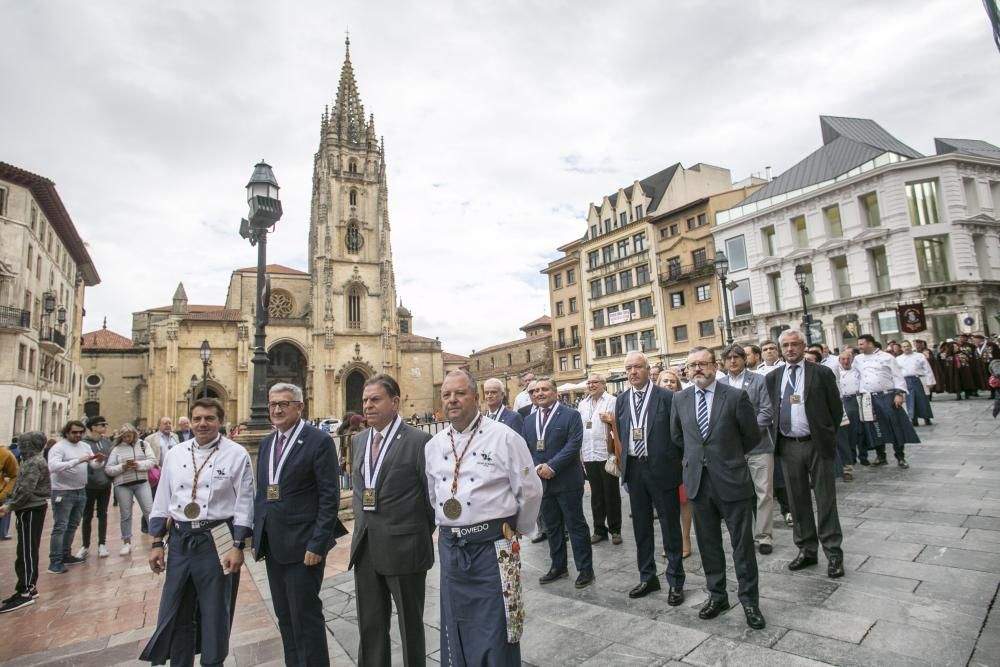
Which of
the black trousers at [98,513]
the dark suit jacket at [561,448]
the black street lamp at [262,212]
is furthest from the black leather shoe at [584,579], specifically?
the black trousers at [98,513]

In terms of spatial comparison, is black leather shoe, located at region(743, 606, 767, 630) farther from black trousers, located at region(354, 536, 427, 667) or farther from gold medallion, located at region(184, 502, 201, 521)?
gold medallion, located at region(184, 502, 201, 521)

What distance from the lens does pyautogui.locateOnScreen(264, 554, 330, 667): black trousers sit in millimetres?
3342

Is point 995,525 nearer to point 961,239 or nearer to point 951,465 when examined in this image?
point 951,465

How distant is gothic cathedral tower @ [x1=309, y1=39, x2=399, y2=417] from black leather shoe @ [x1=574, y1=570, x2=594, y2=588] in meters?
40.5

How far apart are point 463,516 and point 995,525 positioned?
562 cm

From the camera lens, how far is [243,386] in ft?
139

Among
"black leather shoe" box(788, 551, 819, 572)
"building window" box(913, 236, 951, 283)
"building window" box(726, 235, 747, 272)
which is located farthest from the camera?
"building window" box(726, 235, 747, 272)

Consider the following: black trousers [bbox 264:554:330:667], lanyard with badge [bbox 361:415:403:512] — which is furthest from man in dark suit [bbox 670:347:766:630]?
black trousers [bbox 264:554:330:667]

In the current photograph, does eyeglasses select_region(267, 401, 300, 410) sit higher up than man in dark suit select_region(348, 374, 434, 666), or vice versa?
eyeglasses select_region(267, 401, 300, 410)

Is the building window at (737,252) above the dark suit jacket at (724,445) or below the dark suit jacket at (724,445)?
above

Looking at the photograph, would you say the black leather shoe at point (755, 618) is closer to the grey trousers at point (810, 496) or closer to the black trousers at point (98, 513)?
the grey trousers at point (810, 496)

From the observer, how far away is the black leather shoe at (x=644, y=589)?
4.29m

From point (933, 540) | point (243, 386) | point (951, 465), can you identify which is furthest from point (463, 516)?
point (243, 386)

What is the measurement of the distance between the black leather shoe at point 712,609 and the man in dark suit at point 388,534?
199 cm
